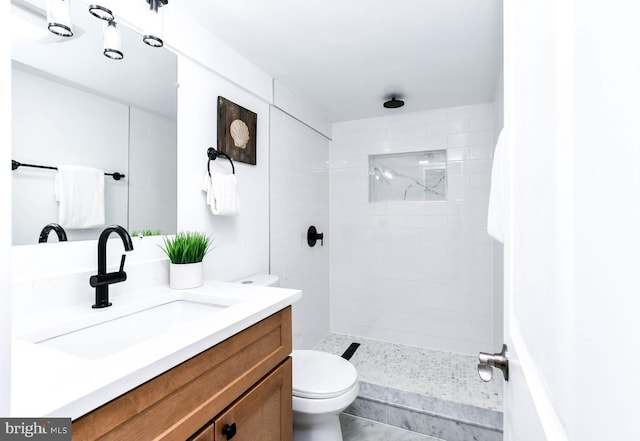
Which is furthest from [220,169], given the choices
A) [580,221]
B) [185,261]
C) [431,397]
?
[431,397]

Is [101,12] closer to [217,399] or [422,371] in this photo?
[217,399]

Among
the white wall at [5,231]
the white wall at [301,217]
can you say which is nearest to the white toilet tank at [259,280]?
the white wall at [301,217]

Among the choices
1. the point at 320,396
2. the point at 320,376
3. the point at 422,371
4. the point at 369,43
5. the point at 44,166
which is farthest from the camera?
the point at 422,371

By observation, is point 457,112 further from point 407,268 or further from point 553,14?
point 553,14

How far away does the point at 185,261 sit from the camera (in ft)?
4.48

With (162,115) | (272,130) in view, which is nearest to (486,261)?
(272,130)

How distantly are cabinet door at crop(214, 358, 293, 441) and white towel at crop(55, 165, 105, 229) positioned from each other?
822 mm

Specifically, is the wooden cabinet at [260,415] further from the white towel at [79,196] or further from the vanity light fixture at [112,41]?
the vanity light fixture at [112,41]

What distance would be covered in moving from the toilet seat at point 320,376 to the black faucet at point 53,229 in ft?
3.67

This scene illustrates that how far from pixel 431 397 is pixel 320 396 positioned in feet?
3.02

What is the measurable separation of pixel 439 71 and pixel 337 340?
2384mm

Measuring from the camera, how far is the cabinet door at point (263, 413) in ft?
3.00

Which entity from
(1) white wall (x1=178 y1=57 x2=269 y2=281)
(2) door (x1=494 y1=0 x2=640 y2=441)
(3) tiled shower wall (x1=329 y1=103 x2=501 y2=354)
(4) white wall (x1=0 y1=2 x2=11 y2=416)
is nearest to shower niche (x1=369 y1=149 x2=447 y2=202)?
(3) tiled shower wall (x1=329 y1=103 x2=501 y2=354)

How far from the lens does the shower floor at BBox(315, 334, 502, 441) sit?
72.7 inches
